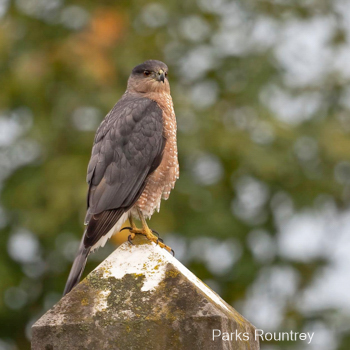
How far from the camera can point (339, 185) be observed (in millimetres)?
9812

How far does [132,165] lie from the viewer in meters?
4.34

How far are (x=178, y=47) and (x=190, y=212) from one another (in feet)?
8.68

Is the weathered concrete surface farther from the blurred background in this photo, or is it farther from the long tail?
the blurred background

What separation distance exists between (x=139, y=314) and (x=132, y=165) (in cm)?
175

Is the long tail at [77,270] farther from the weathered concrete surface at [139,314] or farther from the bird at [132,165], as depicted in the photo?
the weathered concrete surface at [139,314]

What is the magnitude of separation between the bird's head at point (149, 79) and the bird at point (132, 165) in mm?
202

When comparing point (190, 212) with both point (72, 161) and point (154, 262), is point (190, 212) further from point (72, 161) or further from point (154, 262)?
point (154, 262)

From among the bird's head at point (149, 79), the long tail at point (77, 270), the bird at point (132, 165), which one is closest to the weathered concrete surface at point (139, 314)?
the long tail at point (77, 270)

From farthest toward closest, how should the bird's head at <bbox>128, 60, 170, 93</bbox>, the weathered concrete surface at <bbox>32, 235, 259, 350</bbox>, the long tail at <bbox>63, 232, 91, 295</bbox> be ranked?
the bird's head at <bbox>128, 60, 170, 93</bbox> < the long tail at <bbox>63, 232, 91, 295</bbox> < the weathered concrete surface at <bbox>32, 235, 259, 350</bbox>

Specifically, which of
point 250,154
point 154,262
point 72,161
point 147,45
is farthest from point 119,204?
point 147,45

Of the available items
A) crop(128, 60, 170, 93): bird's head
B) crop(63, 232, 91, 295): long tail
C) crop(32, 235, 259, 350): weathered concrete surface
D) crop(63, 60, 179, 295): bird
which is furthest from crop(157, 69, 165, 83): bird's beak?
crop(32, 235, 259, 350): weathered concrete surface

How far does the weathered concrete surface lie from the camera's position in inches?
104

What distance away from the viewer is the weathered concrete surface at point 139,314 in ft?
8.70

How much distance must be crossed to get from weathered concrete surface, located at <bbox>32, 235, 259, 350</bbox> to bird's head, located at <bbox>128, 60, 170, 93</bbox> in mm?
2408
